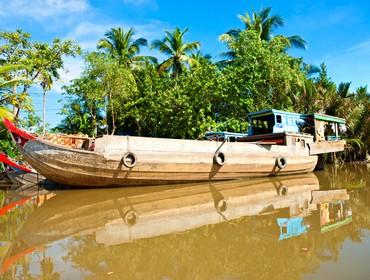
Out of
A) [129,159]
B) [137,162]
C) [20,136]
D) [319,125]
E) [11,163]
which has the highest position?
[319,125]

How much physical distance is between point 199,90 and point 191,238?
15.7 m

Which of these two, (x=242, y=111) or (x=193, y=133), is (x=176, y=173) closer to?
(x=193, y=133)

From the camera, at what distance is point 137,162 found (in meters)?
9.59

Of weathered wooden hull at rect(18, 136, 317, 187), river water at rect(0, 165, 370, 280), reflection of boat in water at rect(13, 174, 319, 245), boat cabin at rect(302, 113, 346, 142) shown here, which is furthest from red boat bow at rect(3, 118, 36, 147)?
boat cabin at rect(302, 113, 346, 142)

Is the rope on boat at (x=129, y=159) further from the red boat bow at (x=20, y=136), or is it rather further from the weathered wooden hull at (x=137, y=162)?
the red boat bow at (x=20, y=136)

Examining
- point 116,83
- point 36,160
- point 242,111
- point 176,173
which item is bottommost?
point 176,173

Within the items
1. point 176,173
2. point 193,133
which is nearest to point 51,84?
point 193,133

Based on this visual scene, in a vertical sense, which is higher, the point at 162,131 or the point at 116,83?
the point at 116,83

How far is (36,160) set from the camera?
9.83 m

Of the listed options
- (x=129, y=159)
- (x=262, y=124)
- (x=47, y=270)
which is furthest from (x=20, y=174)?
(x=262, y=124)

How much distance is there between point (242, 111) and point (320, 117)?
523 cm

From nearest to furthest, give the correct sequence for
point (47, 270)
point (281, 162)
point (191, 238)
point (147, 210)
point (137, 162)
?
point (47, 270) → point (191, 238) → point (147, 210) → point (137, 162) → point (281, 162)

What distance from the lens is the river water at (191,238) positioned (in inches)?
132

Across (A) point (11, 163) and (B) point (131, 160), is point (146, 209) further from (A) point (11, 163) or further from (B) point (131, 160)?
(A) point (11, 163)
